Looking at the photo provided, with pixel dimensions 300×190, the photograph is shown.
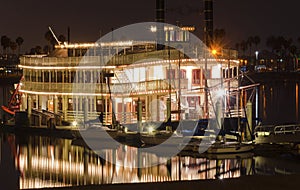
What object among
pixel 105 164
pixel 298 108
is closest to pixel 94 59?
pixel 105 164

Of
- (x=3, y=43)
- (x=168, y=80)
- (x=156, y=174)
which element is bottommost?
(x=156, y=174)

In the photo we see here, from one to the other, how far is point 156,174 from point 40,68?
21.5 metres

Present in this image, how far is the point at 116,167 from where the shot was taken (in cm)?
3450

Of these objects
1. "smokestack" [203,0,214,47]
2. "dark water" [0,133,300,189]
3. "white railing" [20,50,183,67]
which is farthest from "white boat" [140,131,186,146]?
"smokestack" [203,0,214,47]

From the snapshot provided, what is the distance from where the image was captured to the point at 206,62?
44500mm

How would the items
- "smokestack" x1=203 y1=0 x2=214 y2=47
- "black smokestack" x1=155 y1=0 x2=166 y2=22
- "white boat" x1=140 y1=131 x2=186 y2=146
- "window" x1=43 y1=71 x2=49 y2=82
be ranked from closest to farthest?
"white boat" x1=140 y1=131 x2=186 y2=146, "window" x1=43 y1=71 x2=49 y2=82, "smokestack" x1=203 y1=0 x2=214 y2=47, "black smokestack" x1=155 y1=0 x2=166 y2=22

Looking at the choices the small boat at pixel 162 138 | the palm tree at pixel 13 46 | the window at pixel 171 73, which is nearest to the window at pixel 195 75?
the window at pixel 171 73

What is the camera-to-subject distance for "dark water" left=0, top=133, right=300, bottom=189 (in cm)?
3181

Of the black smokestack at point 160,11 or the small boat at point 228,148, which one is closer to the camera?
the small boat at point 228,148

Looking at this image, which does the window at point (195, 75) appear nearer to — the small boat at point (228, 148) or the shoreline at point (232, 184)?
the small boat at point (228, 148)

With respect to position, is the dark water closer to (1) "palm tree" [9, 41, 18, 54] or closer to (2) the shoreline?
(2) the shoreline

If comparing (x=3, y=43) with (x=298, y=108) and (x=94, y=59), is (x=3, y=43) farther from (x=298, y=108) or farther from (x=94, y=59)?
(x=94, y=59)

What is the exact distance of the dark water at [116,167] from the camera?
104 ft

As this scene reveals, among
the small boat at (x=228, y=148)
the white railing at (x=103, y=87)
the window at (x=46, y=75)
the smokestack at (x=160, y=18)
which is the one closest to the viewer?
the small boat at (x=228, y=148)
